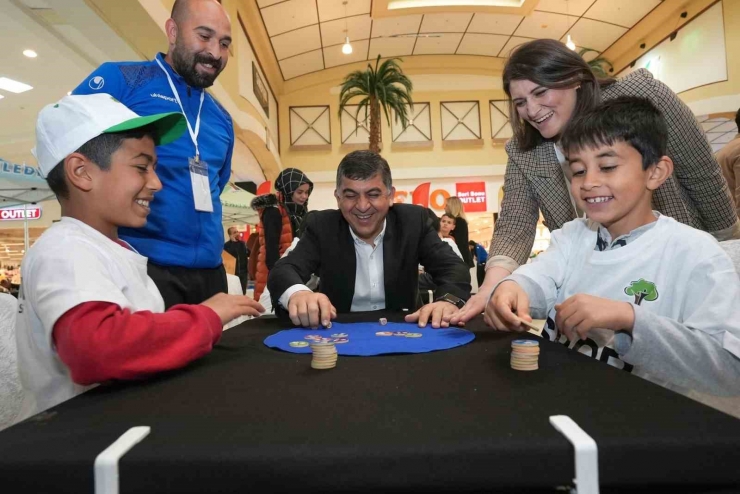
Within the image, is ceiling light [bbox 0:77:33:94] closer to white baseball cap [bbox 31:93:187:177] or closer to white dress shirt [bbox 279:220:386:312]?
white dress shirt [bbox 279:220:386:312]

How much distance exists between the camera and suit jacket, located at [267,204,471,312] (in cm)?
219

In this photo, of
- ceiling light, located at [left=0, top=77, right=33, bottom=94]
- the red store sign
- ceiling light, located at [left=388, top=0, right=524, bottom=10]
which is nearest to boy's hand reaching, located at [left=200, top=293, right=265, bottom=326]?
ceiling light, located at [left=0, top=77, right=33, bottom=94]

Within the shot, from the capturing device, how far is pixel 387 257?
7.25ft

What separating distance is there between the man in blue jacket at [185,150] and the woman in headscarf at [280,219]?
7.25 ft

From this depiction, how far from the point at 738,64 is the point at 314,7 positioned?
8732 mm

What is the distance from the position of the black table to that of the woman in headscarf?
3469 millimetres

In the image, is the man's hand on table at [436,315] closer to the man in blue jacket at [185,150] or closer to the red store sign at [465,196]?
the man in blue jacket at [185,150]

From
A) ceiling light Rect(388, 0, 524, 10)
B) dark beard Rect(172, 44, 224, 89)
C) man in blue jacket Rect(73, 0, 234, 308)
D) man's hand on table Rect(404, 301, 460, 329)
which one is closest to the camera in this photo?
man's hand on table Rect(404, 301, 460, 329)

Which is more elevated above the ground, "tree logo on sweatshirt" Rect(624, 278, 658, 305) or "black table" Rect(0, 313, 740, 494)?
"tree logo on sweatshirt" Rect(624, 278, 658, 305)

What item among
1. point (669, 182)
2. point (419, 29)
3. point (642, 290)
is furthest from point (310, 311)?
point (419, 29)

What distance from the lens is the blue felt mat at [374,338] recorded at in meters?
1.08

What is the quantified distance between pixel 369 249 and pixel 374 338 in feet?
3.56

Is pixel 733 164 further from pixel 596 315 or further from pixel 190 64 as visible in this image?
pixel 190 64

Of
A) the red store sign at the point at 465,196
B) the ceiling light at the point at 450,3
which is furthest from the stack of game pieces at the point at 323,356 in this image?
the red store sign at the point at 465,196
